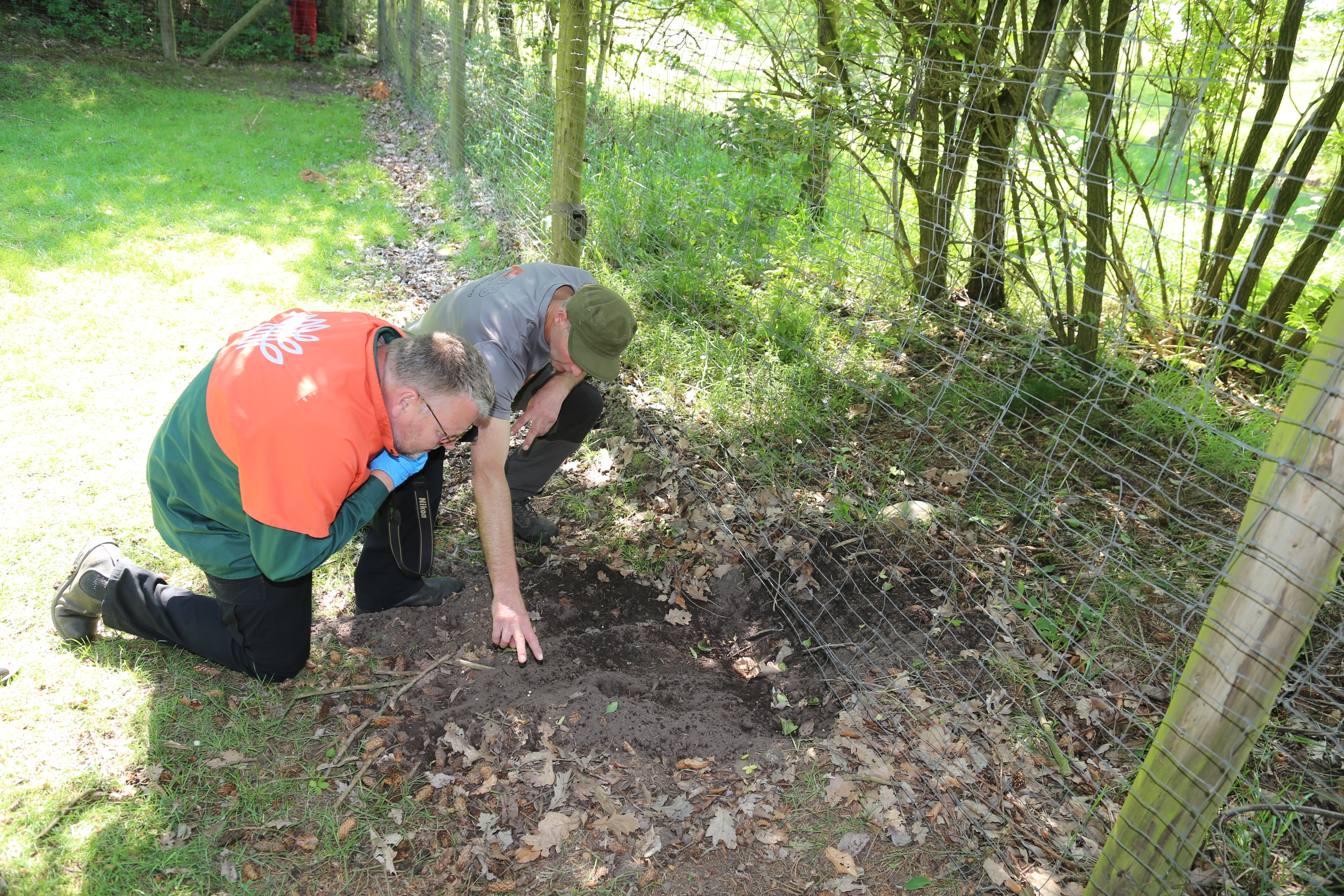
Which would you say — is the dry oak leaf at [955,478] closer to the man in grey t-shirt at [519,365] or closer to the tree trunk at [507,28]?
the man in grey t-shirt at [519,365]

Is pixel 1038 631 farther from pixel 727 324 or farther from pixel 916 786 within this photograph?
pixel 727 324

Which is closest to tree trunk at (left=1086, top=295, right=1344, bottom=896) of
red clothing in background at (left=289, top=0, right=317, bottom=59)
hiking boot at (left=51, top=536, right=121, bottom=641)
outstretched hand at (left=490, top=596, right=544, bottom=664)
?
outstretched hand at (left=490, top=596, right=544, bottom=664)

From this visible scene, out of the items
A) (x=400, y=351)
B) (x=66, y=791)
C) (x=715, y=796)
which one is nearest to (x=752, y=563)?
(x=715, y=796)

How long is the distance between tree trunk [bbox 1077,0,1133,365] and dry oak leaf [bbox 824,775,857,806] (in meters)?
1.94

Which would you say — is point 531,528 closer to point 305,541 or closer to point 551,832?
point 305,541

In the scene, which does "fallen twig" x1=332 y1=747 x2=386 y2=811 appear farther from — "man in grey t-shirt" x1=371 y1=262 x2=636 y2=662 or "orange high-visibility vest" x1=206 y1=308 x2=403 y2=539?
"orange high-visibility vest" x1=206 y1=308 x2=403 y2=539

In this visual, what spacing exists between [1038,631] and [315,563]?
2642mm

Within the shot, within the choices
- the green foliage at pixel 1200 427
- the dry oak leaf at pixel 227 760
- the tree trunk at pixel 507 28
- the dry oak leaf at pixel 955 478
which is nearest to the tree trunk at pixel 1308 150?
the green foliage at pixel 1200 427

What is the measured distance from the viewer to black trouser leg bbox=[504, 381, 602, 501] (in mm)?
3637

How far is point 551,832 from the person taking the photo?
92.7 inches

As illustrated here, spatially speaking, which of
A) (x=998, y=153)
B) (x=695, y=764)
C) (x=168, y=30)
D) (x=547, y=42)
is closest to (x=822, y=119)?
(x=998, y=153)

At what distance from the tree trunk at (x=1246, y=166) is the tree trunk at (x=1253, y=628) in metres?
1.90

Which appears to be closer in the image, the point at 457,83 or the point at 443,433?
the point at 443,433

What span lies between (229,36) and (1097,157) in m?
13.0
